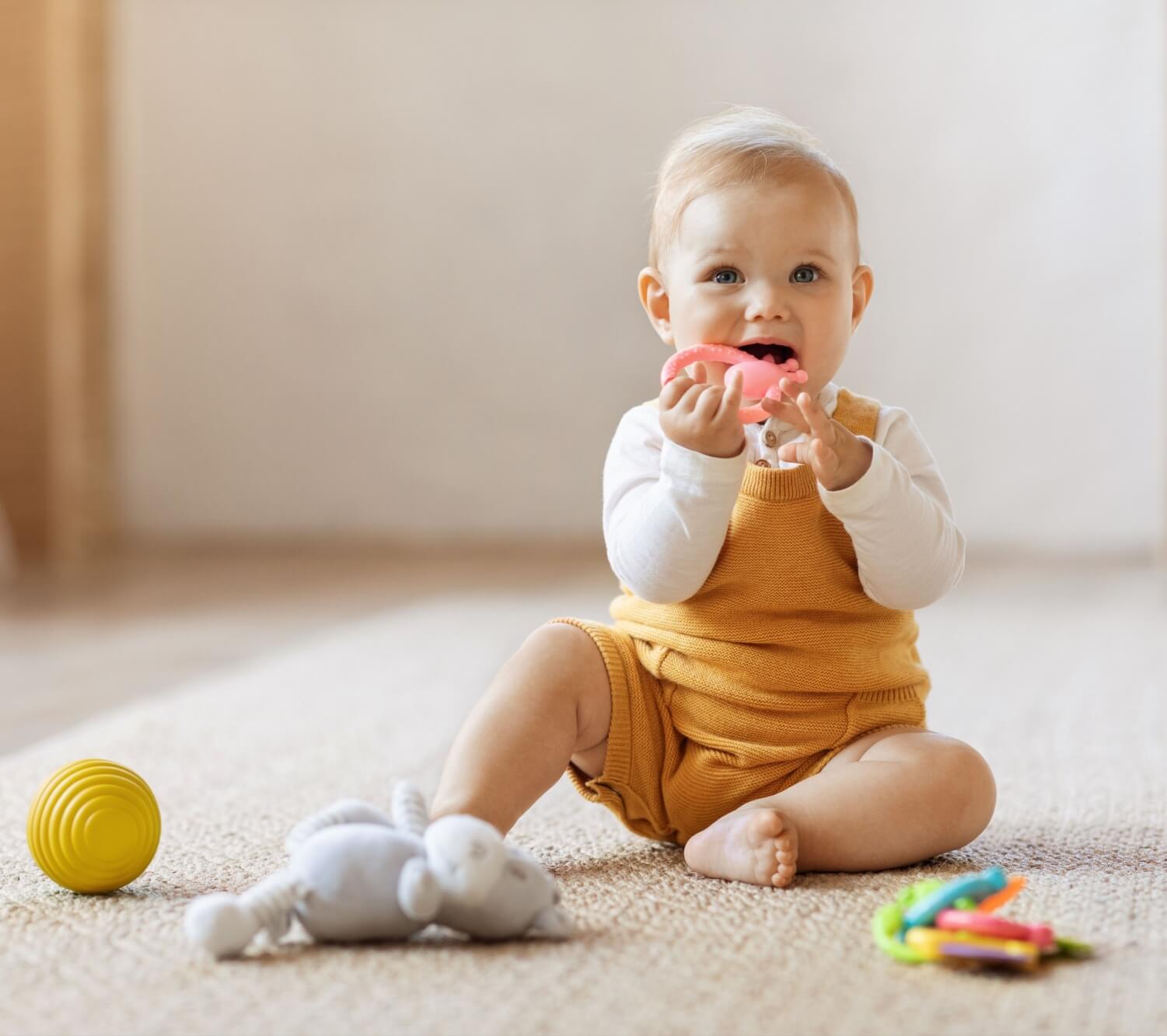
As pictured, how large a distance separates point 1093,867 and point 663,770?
237 millimetres

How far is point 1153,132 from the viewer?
9.04 feet

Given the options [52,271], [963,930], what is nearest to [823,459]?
[963,930]

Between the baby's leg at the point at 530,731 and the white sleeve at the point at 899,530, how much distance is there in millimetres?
159

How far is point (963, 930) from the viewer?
2.06ft

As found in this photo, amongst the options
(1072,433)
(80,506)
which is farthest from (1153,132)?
(80,506)

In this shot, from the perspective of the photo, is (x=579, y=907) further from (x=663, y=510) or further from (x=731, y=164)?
(x=731, y=164)

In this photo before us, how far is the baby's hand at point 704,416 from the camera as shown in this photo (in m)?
0.78

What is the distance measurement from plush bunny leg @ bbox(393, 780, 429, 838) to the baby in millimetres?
61

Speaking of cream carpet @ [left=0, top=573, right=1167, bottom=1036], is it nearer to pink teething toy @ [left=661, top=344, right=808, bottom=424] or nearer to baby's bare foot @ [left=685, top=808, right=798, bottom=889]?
baby's bare foot @ [left=685, top=808, right=798, bottom=889]

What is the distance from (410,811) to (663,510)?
8.5 inches

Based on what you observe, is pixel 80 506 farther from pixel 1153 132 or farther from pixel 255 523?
pixel 1153 132

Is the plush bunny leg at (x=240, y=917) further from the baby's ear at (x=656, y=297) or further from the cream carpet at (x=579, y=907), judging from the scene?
the baby's ear at (x=656, y=297)

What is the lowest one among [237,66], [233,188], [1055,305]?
[1055,305]

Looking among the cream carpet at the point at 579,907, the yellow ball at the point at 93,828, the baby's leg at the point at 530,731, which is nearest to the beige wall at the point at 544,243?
the cream carpet at the point at 579,907
